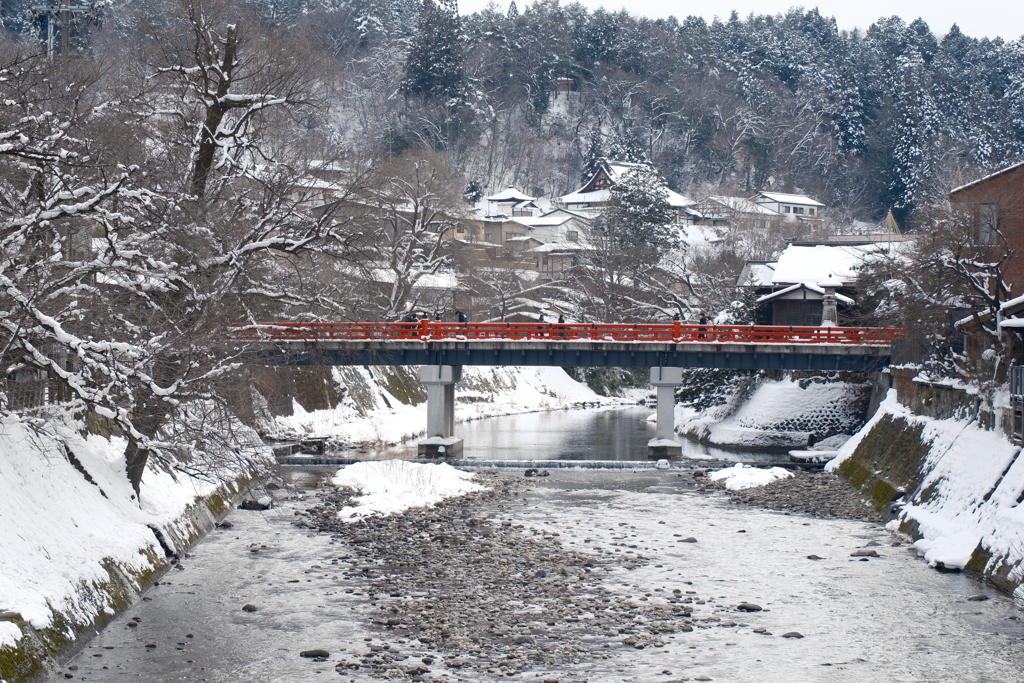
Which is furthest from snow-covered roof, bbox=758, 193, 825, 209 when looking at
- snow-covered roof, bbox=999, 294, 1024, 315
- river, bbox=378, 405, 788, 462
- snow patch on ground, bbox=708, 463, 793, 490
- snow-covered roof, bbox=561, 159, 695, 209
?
snow-covered roof, bbox=999, 294, 1024, 315

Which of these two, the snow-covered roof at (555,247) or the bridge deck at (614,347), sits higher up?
the snow-covered roof at (555,247)

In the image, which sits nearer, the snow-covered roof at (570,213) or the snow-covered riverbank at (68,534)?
the snow-covered riverbank at (68,534)

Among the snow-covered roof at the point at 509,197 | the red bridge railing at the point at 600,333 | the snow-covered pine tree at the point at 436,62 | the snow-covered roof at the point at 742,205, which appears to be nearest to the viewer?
the red bridge railing at the point at 600,333

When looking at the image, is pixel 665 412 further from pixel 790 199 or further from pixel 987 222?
pixel 790 199

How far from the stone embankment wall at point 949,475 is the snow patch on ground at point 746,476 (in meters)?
2.37

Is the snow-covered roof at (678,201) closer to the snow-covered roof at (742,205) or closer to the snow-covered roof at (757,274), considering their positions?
the snow-covered roof at (742,205)

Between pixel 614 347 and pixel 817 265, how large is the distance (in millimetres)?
17638

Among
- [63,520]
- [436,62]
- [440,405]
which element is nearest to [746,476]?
[440,405]

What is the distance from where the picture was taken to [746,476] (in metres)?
33.3

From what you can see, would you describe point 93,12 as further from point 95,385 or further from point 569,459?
point 569,459

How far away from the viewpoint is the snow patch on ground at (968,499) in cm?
2028

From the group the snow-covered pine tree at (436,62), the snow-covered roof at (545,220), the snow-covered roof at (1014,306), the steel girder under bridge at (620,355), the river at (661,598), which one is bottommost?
the river at (661,598)

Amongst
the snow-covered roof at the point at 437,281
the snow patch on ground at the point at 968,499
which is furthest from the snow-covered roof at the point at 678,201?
the snow patch on ground at the point at 968,499

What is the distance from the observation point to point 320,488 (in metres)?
31.2
